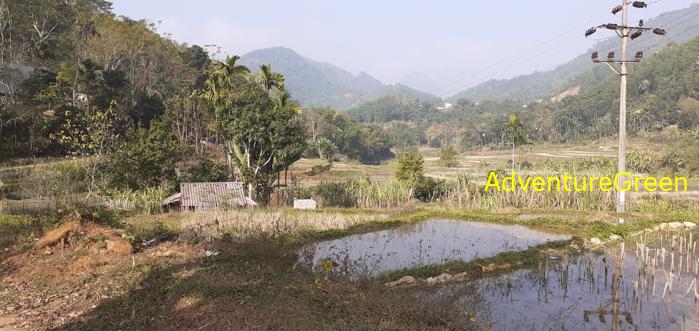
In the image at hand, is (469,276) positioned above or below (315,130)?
below

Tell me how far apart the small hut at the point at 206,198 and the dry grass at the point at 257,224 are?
2678mm

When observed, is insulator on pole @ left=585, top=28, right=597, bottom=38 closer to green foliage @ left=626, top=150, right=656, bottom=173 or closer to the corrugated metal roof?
the corrugated metal roof

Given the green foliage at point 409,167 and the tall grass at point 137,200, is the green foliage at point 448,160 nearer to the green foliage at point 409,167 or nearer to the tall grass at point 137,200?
the green foliage at point 409,167

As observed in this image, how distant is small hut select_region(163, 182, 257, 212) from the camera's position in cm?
2283

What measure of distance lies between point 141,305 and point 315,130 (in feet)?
301

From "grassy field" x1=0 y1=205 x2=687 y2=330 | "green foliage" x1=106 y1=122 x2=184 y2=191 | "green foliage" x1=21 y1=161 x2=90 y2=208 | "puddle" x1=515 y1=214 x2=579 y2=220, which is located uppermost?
"green foliage" x1=106 y1=122 x2=184 y2=191

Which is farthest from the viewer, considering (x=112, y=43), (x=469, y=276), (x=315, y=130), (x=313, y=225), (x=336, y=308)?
(x=315, y=130)

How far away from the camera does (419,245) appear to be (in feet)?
52.4

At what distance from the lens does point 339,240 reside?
55.3 feet

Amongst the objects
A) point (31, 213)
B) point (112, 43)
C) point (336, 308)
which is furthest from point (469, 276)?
point (112, 43)

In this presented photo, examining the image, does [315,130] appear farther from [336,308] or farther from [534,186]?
[336,308]

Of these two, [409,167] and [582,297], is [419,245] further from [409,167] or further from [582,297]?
[409,167]

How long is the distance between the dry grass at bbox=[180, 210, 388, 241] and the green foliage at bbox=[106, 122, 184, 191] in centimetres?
587

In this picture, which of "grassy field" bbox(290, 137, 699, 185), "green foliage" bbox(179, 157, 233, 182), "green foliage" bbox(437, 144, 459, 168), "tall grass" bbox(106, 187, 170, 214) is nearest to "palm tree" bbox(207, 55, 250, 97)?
"green foliage" bbox(179, 157, 233, 182)
